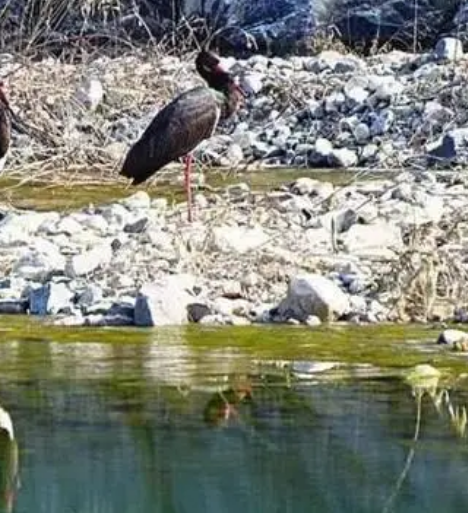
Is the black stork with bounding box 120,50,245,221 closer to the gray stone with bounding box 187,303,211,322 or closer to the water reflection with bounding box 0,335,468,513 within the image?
the gray stone with bounding box 187,303,211,322

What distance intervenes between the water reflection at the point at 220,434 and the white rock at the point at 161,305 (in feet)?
1.49

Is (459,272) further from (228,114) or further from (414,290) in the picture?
(228,114)

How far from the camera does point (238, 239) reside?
9914 mm

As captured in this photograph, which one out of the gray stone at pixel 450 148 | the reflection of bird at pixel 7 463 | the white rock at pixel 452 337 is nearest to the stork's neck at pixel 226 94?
the gray stone at pixel 450 148

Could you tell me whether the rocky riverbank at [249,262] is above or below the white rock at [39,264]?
above

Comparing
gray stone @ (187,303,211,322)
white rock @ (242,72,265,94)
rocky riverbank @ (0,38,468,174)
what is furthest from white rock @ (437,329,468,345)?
white rock @ (242,72,265,94)

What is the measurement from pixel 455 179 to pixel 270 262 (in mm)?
4452

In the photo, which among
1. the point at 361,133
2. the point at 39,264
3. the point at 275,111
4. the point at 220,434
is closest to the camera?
the point at 220,434

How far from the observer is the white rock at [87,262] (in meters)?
9.27

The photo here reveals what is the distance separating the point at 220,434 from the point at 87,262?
3.48 metres

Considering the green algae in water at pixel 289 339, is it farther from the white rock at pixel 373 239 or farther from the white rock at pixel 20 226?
the white rock at pixel 20 226

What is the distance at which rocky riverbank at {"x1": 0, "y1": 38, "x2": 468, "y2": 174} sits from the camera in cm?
1608

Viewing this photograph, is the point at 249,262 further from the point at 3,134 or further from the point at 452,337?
the point at 3,134

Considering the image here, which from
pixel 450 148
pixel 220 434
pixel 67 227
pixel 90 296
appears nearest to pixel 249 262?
pixel 90 296
